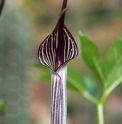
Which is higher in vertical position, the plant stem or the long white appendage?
the plant stem

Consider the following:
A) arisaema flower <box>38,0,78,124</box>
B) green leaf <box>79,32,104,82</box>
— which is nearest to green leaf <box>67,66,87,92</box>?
green leaf <box>79,32,104,82</box>

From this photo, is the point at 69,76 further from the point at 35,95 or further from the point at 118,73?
the point at 35,95

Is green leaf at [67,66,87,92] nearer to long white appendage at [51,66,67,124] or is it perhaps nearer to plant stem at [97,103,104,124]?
plant stem at [97,103,104,124]

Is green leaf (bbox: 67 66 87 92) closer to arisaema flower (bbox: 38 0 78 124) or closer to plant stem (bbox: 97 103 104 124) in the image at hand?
plant stem (bbox: 97 103 104 124)

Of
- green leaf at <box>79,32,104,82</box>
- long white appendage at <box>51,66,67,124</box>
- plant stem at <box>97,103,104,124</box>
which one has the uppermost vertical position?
green leaf at <box>79,32,104,82</box>

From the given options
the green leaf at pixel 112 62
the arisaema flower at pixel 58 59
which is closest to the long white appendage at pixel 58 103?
the arisaema flower at pixel 58 59

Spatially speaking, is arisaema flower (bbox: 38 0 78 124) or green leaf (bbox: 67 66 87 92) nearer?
arisaema flower (bbox: 38 0 78 124)

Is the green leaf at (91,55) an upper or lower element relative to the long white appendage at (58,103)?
upper

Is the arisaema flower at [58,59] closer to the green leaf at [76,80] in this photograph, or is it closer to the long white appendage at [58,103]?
the long white appendage at [58,103]
